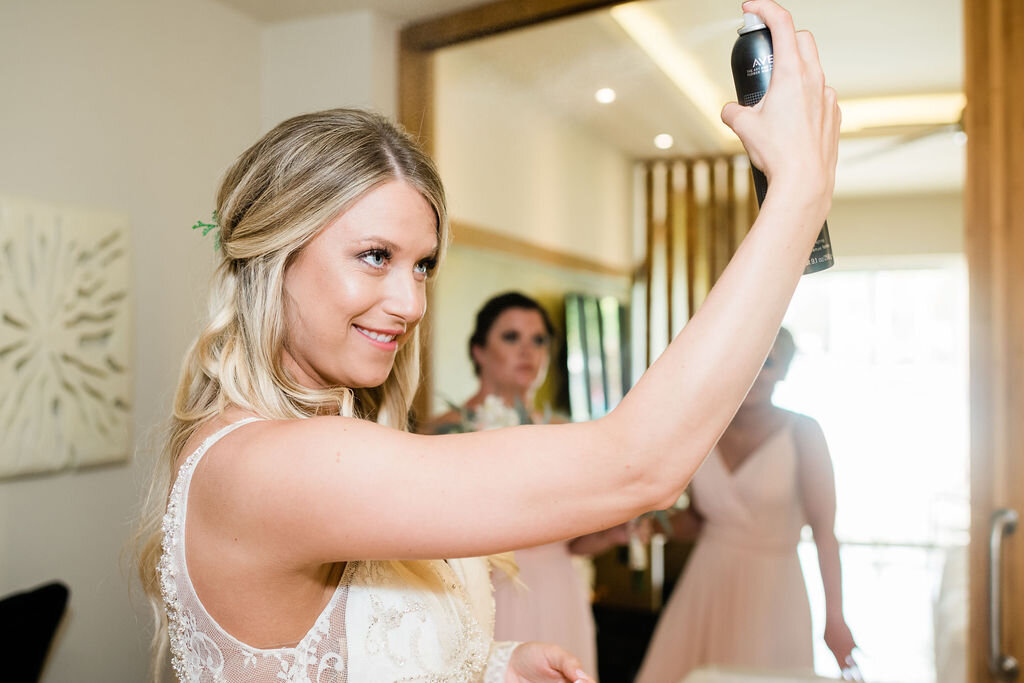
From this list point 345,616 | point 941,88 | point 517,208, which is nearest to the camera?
point 345,616

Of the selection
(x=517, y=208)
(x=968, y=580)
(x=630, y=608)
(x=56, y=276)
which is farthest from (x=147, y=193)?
(x=968, y=580)

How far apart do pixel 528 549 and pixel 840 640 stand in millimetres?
643

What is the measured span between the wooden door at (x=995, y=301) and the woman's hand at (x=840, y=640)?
0.20 meters

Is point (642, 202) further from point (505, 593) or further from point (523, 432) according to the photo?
point (523, 432)

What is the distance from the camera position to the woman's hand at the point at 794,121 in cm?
63

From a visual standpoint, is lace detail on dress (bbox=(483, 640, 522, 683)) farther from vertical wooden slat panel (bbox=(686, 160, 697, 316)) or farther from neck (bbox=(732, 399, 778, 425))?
vertical wooden slat panel (bbox=(686, 160, 697, 316))

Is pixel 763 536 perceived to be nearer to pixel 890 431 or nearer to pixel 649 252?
pixel 890 431

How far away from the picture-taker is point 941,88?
1.45 m

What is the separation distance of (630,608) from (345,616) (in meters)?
1.04

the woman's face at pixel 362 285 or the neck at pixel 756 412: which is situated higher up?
the woman's face at pixel 362 285

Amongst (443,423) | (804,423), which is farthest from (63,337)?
(804,423)

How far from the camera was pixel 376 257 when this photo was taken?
86 centimetres

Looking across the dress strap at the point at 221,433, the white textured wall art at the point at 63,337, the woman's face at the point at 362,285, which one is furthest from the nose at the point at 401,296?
the white textured wall art at the point at 63,337

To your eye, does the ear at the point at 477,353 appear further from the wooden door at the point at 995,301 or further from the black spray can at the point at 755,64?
the black spray can at the point at 755,64
